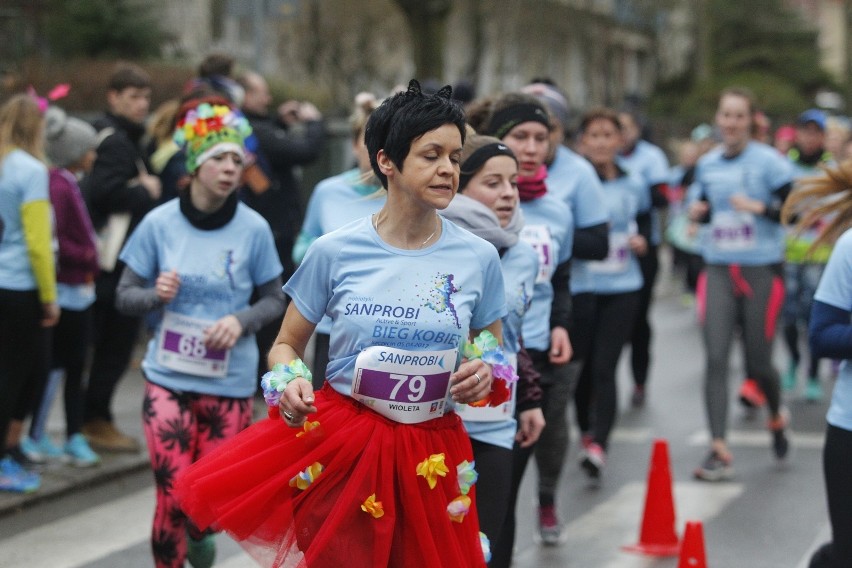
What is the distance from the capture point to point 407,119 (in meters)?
4.25

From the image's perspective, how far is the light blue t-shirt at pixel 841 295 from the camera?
5176mm

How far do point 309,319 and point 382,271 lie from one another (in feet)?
0.94

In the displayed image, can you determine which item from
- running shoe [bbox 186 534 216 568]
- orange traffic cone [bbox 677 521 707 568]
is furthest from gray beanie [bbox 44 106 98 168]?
orange traffic cone [bbox 677 521 707 568]

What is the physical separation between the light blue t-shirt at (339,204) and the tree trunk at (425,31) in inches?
→ 508

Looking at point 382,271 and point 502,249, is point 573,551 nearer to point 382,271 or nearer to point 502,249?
point 502,249

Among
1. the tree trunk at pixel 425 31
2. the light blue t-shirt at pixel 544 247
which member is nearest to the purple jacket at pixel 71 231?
the light blue t-shirt at pixel 544 247

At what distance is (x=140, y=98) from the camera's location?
934 cm

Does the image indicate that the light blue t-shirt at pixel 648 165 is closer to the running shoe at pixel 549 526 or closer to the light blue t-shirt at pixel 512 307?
the running shoe at pixel 549 526

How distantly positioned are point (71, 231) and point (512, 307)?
3811 millimetres

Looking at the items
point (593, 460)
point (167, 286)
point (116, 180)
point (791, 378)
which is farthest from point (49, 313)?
point (791, 378)

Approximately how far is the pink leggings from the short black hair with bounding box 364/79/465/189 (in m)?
1.80

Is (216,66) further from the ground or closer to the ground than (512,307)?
further from the ground

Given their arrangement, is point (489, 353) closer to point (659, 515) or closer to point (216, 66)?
point (659, 515)

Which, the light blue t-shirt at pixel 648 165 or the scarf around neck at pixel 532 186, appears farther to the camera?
the light blue t-shirt at pixel 648 165
